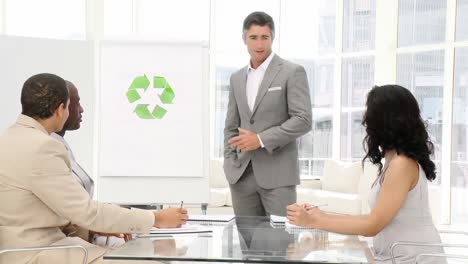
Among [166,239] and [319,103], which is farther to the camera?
[319,103]

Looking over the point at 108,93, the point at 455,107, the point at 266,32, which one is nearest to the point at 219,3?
the point at 455,107

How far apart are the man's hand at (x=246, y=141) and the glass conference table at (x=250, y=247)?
0.78m

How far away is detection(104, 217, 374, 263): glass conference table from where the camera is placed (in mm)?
1906

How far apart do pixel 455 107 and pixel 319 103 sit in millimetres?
2424

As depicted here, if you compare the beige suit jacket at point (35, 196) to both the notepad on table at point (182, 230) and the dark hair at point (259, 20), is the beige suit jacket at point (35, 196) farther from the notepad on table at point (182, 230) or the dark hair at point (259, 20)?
the dark hair at point (259, 20)

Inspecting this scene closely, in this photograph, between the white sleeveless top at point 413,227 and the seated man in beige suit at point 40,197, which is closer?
A: the seated man in beige suit at point 40,197

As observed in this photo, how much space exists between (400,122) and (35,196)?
57.9 inches

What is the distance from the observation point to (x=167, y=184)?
170 inches

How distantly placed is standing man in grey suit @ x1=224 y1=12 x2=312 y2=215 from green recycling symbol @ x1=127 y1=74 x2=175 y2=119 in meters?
0.84

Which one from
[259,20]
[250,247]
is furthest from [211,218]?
[259,20]

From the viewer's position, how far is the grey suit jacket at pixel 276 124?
3400 millimetres

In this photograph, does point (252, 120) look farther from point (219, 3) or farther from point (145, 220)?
point (219, 3)

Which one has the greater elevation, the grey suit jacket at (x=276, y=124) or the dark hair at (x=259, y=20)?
the dark hair at (x=259, y=20)

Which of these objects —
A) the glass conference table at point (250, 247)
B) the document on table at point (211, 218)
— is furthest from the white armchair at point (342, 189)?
the glass conference table at point (250, 247)
